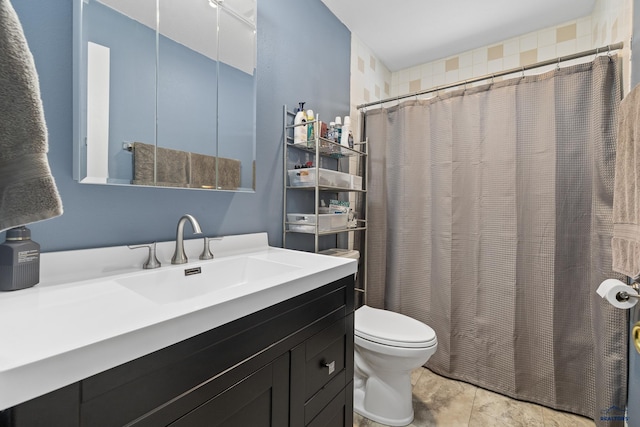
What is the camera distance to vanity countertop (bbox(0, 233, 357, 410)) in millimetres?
426

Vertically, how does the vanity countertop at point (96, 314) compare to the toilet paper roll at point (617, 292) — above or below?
above

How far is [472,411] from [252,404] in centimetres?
142

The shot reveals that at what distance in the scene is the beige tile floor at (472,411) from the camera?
1477mm

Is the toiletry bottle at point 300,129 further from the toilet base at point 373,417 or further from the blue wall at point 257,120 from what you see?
the toilet base at point 373,417

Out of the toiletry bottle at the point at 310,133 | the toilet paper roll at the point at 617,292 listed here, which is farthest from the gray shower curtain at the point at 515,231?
the toiletry bottle at the point at 310,133

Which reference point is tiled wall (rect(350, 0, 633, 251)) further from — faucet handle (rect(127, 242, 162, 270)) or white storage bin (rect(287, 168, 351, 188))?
faucet handle (rect(127, 242, 162, 270))

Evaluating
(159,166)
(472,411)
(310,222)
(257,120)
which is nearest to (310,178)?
(310,222)

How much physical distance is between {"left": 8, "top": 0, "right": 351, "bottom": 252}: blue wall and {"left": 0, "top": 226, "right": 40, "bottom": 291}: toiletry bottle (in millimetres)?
79

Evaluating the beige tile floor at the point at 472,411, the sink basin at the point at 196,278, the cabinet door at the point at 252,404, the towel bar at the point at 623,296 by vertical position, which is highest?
the sink basin at the point at 196,278

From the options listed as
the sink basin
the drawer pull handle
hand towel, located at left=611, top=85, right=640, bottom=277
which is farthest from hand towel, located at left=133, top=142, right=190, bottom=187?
hand towel, located at left=611, top=85, right=640, bottom=277

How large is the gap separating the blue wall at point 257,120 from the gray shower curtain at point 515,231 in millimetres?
662

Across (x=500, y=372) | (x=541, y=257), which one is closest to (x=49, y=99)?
(x=541, y=257)

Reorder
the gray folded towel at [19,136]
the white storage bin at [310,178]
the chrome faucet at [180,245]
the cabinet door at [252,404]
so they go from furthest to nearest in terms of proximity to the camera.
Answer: the white storage bin at [310,178] → the chrome faucet at [180,245] → the cabinet door at [252,404] → the gray folded towel at [19,136]

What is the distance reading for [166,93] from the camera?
106 cm
